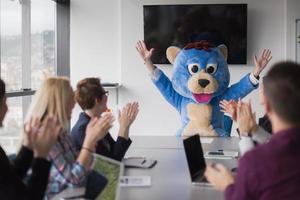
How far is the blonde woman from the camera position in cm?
173

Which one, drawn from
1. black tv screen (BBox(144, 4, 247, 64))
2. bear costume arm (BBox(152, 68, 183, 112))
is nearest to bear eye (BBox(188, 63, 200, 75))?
bear costume arm (BBox(152, 68, 183, 112))

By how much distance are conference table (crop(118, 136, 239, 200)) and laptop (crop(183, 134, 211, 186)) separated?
0.04m

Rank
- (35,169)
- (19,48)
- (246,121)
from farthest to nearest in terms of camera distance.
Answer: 1. (19,48)
2. (246,121)
3. (35,169)

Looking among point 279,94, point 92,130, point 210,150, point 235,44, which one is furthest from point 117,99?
point 279,94

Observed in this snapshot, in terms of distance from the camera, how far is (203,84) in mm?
3496

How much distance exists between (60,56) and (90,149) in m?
4.09

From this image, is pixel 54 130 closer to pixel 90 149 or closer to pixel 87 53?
pixel 90 149

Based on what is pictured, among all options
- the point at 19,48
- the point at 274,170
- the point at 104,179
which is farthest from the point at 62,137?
the point at 19,48

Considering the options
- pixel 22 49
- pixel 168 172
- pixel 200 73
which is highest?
pixel 22 49

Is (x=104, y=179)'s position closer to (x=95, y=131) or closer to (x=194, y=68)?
(x=95, y=131)

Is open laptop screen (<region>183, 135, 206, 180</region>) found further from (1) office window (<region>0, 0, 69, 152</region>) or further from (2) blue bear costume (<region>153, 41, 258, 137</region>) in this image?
(1) office window (<region>0, 0, 69, 152</region>)

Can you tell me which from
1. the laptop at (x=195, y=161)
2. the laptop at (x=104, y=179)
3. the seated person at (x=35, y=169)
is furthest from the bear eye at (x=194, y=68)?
the seated person at (x=35, y=169)

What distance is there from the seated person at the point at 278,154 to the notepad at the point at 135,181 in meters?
0.73

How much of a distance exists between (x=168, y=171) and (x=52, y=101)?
Result: 0.84m
